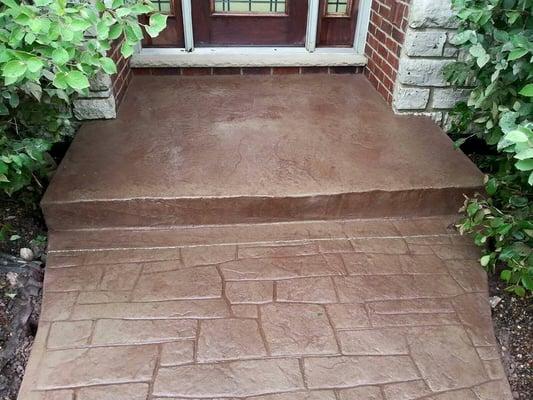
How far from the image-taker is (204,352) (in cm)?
169

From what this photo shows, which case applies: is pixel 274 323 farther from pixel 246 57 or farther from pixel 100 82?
pixel 246 57

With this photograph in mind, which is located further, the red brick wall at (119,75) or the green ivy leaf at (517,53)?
the red brick wall at (119,75)

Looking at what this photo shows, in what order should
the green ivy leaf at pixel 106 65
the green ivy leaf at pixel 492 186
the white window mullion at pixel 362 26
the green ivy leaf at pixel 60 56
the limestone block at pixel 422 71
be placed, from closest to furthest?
1. the green ivy leaf at pixel 60 56
2. the green ivy leaf at pixel 106 65
3. the green ivy leaf at pixel 492 186
4. the limestone block at pixel 422 71
5. the white window mullion at pixel 362 26

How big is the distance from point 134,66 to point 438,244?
Result: 2.35 m

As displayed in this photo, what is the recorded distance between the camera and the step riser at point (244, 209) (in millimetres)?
2129

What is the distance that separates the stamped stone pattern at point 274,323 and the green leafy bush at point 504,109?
0.78 feet

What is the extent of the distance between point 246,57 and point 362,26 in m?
0.90

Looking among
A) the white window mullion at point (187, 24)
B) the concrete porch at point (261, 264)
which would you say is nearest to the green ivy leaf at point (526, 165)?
the concrete porch at point (261, 264)

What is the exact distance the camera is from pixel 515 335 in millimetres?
1862

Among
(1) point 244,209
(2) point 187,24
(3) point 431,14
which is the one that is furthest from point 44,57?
(3) point 431,14

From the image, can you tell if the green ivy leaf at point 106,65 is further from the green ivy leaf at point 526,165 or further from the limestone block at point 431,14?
the limestone block at point 431,14

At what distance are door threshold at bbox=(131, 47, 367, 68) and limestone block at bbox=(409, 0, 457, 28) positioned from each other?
0.78 metres

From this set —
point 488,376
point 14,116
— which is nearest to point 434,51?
point 488,376

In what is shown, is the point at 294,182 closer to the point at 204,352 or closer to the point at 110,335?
the point at 204,352
